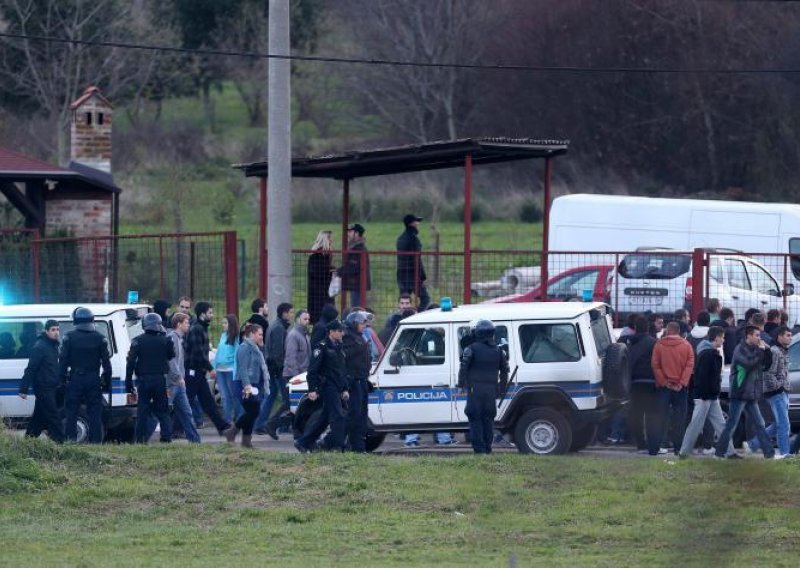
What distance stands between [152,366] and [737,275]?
8.83m

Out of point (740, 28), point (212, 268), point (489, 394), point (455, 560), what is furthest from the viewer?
point (740, 28)

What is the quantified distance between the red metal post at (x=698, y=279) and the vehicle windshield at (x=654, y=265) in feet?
0.90

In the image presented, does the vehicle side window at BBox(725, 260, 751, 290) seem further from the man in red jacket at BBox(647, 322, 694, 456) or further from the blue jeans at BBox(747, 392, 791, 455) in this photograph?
the blue jeans at BBox(747, 392, 791, 455)

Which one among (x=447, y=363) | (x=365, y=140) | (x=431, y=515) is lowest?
(x=431, y=515)

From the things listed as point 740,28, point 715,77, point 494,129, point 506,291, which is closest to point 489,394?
point 506,291

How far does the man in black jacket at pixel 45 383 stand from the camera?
564 inches

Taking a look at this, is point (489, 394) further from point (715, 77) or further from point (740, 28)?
point (715, 77)

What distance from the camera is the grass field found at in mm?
9172

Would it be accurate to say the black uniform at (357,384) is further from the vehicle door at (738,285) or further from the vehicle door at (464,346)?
the vehicle door at (738,285)

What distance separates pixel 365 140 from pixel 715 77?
47.9 feet

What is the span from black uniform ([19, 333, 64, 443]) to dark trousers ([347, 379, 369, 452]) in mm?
3172

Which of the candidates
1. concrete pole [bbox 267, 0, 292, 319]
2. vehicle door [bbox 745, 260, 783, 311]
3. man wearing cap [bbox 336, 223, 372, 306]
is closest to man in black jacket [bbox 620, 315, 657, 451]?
vehicle door [bbox 745, 260, 783, 311]

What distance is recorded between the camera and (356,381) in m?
14.2

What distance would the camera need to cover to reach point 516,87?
48625 millimetres
